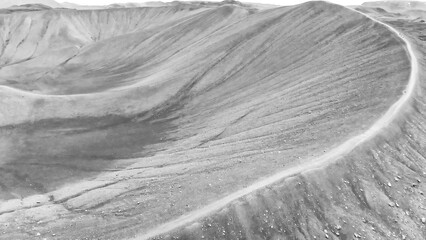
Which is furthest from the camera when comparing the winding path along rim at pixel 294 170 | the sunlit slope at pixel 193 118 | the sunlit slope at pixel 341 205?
the sunlit slope at pixel 193 118

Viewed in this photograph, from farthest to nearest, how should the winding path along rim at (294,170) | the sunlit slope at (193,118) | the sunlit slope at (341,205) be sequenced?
the sunlit slope at (193,118) < the winding path along rim at (294,170) < the sunlit slope at (341,205)

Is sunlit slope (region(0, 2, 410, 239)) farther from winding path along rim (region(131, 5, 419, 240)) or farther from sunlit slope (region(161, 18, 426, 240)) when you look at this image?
sunlit slope (region(161, 18, 426, 240))

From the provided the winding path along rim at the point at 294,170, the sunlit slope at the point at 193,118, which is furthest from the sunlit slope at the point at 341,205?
the sunlit slope at the point at 193,118

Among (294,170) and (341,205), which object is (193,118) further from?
(341,205)

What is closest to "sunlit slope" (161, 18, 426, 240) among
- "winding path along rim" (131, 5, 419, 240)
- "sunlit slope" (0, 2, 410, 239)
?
"winding path along rim" (131, 5, 419, 240)

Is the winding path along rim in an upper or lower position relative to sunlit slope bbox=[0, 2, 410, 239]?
upper

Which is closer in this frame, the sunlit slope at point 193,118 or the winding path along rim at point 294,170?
the winding path along rim at point 294,170

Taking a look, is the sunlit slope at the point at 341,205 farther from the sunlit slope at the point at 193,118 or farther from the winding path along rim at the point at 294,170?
the sunlit slope at the point at 193,118

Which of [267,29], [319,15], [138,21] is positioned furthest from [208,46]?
[138,21]
